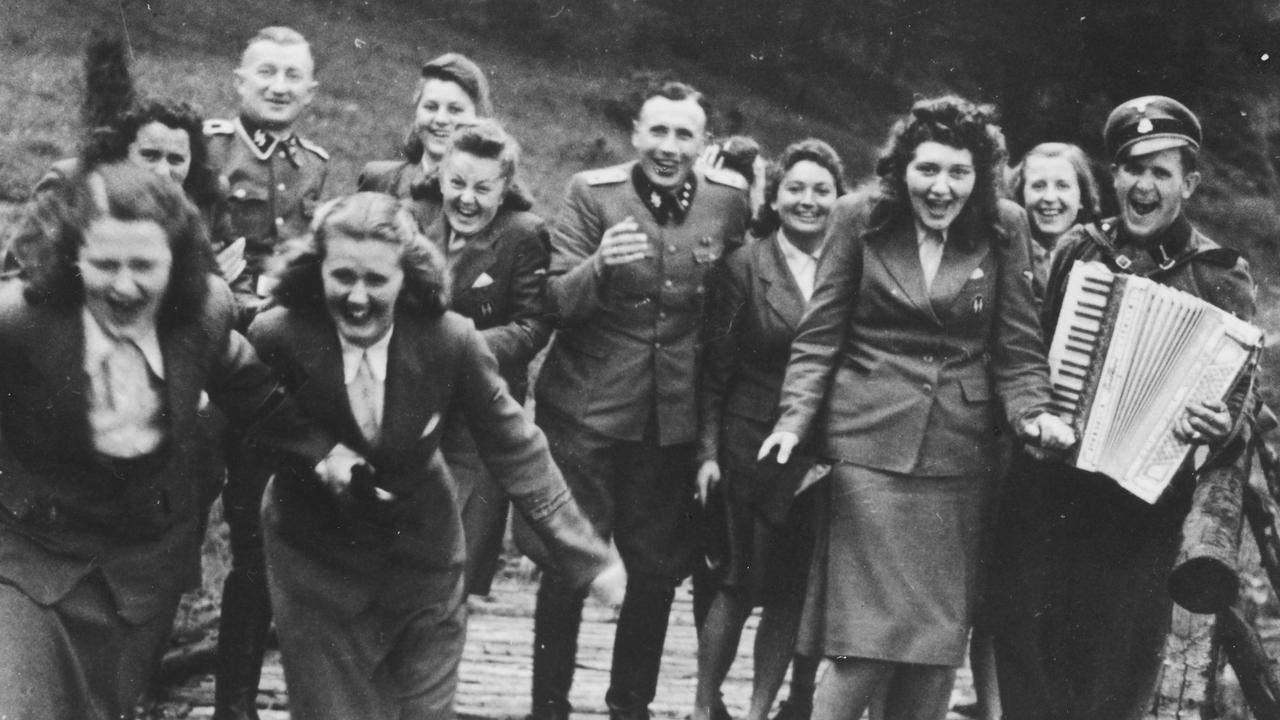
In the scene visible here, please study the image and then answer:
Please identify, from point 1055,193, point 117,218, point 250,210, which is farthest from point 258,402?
point 1055,193

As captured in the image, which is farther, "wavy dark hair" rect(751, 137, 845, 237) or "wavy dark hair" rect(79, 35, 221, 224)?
"wavy dark hair" rect(751, 137, 845, 237)

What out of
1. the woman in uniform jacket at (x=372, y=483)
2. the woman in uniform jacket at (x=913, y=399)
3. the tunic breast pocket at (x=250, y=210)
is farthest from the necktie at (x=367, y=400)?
the tunic breast pocket at (x=250, y=210)

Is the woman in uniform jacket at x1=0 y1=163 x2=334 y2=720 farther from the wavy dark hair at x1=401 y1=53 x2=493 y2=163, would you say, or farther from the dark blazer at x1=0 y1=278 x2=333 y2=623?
the wavy dark hair at x1=401 y1=53 x2=493 y2=163

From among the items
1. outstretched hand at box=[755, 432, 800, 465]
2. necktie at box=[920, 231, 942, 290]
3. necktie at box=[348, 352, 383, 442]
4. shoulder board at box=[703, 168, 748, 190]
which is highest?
shoulder board at box=[703, 168, 748, 190]

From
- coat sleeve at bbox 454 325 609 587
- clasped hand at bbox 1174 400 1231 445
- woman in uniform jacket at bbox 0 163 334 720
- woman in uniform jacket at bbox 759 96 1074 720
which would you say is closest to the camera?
woman in uniform jacket at bbox 0 163 334 720

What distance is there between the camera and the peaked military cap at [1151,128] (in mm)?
4879

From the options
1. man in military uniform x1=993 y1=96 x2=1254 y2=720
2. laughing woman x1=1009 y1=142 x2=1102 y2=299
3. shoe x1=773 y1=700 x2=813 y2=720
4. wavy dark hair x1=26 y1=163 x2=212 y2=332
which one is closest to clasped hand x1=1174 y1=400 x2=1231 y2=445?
man in military uniform x1=993 y1=96 x2=1254 y2=720

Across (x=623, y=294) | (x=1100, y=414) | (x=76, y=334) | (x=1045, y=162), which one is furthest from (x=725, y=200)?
(x=76, y=334)

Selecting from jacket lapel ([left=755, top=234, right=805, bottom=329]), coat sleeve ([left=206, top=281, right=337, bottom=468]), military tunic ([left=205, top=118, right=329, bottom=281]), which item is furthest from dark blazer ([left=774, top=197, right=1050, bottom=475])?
military tunic ([left=205, top=118, right=329, bottom=281])

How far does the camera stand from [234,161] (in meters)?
5.87

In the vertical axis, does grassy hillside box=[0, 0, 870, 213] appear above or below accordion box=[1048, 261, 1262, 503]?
above

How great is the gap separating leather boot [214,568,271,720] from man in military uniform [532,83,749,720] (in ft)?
3.22

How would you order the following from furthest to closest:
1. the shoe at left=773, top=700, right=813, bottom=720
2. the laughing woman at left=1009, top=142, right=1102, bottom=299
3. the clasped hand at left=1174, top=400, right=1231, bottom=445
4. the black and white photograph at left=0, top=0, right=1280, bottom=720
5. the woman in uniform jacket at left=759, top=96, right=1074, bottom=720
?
the laughing woman at left=1009, top=142, right=1102, bottom=299 → the shoe at left=773, top=700, right=813, bottom=720 → the woman in uniform jacket at left=759, top=96, right=1074, bottom=720 → the clasped hand at left=1174, top=400, right=1231, bottom=445 → the black and white photograph at left=0, top=0, right=1280, bottom=720

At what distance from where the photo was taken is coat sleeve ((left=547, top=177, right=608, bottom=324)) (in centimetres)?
527
